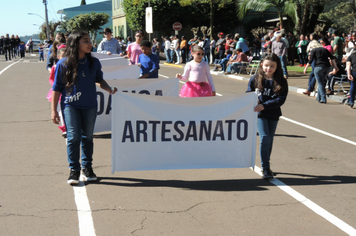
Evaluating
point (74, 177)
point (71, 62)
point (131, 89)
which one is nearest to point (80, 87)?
point (71, 62)

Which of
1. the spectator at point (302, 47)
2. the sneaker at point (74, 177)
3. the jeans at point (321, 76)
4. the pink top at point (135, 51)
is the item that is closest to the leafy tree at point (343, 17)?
the spectator at point (302, 47)

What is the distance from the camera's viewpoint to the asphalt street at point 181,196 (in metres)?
4.26

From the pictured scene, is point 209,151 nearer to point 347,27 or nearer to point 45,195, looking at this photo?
point 45,195

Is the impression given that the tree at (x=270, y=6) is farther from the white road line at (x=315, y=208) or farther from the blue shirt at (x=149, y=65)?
the white road line at (x=315, y=208)

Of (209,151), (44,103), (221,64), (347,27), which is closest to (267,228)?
(209,151)

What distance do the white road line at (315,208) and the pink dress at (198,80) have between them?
91.9 inches

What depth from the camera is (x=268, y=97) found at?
570 centimetres

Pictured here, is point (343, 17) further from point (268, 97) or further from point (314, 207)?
point (314, 207)

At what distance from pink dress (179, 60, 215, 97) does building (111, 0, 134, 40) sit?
1997 inches

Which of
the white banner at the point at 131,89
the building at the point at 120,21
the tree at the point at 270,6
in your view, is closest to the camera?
the white banner at the point at 131,89

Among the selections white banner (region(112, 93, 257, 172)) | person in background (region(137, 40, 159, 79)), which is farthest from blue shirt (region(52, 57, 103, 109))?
person in background (region(137, 40, 159, 79))

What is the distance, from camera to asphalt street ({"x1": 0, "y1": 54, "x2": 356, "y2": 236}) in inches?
168

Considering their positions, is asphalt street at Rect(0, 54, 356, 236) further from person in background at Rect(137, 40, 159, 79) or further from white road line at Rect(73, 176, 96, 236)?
person in background at Rect(137, 40, 159, 79)

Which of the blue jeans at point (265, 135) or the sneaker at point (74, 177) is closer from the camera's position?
the sneaker at point (74, 177)
